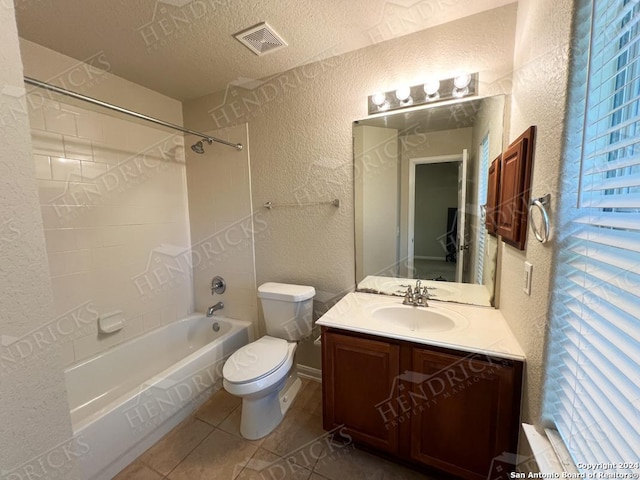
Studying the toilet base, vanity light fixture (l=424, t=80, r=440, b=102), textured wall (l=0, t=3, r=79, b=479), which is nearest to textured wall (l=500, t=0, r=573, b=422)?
vanity light fixture (l=424, t=80, r=440, b=102)

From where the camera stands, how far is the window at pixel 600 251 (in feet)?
1.89

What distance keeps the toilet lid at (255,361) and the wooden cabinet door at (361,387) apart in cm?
36

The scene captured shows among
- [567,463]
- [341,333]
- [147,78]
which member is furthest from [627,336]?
[147,78]

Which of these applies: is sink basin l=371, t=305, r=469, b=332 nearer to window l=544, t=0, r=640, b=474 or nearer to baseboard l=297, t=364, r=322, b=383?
window l=544, t=0, r=640, b=474

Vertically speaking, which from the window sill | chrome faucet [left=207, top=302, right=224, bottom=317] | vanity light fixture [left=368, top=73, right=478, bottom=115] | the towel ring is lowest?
chrome faucet [left=207, top=302, right=224, bottom=317]

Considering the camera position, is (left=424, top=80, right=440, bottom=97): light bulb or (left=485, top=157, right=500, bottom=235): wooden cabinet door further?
(left=424, top=80, right=440, bottom=97): light bulb

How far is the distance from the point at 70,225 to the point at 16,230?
1.42 metres

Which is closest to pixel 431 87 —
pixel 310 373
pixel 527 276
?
pixel 527 276

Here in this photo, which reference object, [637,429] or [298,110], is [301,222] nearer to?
[298,110]

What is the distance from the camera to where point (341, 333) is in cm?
147

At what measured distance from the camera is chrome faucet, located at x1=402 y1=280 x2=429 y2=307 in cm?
166

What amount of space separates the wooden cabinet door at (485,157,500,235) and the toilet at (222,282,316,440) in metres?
1.21

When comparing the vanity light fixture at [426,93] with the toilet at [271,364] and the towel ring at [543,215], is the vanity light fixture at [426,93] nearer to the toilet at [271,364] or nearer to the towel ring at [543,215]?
the towel ring at [543,215]

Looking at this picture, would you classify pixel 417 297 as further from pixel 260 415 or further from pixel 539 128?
pixel 260 415
